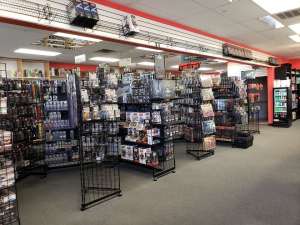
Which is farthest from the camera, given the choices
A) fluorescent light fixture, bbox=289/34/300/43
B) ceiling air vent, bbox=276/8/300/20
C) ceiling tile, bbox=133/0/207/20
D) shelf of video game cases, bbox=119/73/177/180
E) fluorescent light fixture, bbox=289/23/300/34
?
fluorescent light fixture, bbox=289/34/300/43

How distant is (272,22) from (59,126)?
20.5ft

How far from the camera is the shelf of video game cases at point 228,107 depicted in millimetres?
7355

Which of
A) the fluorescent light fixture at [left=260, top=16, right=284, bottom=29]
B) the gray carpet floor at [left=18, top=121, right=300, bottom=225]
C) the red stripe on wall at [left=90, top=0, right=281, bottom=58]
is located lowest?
the gray carpet floor at [left=18, top=121, right=300, bottom=225]

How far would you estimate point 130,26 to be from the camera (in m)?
4.66

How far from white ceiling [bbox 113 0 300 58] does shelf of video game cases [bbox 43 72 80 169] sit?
8.63 feet

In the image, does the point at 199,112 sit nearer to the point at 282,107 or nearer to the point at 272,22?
the point at 272,22

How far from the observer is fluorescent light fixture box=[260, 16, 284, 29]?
6.19 meters

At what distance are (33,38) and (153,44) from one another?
3.25 m

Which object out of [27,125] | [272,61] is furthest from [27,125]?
[272,61]

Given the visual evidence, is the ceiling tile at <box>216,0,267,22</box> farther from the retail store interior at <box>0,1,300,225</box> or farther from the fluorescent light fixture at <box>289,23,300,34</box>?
the fluorescent light fixture at <box>289,23,300,34</box>

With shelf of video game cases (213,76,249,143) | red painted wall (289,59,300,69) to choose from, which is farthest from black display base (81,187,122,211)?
red painted wall (289,59,300,69)

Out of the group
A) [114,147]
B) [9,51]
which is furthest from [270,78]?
[9,51]

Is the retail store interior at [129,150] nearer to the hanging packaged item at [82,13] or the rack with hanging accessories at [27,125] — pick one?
the rack with hanging accessories at [27,125]

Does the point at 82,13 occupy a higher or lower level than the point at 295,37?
lower
